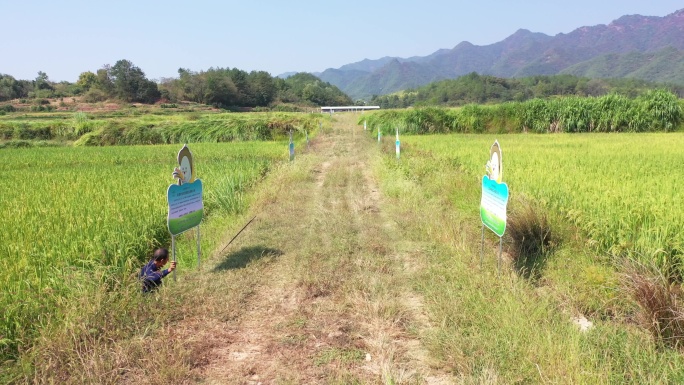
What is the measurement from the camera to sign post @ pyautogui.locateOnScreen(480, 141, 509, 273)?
470cm

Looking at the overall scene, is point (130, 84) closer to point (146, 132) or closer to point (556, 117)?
point (146, 132)

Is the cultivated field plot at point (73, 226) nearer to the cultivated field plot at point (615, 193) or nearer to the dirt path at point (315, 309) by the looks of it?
the dirt path at point (315, 309)

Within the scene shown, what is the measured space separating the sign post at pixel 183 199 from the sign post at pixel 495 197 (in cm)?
352

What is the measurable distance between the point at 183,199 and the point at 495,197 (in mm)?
3614

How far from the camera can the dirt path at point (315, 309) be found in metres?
3.43

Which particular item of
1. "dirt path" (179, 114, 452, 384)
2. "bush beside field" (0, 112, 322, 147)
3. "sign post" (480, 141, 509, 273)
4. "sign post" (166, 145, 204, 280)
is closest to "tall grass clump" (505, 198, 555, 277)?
"sign post" (480, 141, 509, 273)

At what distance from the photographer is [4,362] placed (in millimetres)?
3461

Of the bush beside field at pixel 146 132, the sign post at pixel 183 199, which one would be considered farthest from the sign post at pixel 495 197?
the bush beside field at pixel 146 132

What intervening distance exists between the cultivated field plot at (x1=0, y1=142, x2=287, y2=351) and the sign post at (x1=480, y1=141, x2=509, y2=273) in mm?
3966

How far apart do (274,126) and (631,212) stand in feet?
85.9

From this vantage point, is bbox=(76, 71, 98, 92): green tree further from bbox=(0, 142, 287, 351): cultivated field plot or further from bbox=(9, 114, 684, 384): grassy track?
bbox=(9, 114, 684, 384): grassy track

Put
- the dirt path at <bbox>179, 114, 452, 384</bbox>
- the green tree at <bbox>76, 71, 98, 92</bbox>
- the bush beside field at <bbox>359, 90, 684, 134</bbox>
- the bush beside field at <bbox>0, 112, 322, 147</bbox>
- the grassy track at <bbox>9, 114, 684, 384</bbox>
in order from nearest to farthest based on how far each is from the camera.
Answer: the grassy track at <bbox>9, 114, 684, 384</bbox> → the dirt path at <bbox>179, 114, 452, 384</bbox> → the bush beside field at <bbox>359, 90, 684, 134</bbox> → the bush beside field at <bbox>0, 112, 322, 147</bbox> → the green tree at <bbox>76, 71, 98, 92</bbox>

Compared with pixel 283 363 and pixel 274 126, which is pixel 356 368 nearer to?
pixel 283 363

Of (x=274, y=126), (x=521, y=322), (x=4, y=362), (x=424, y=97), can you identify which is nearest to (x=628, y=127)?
(x=274, y=126)
